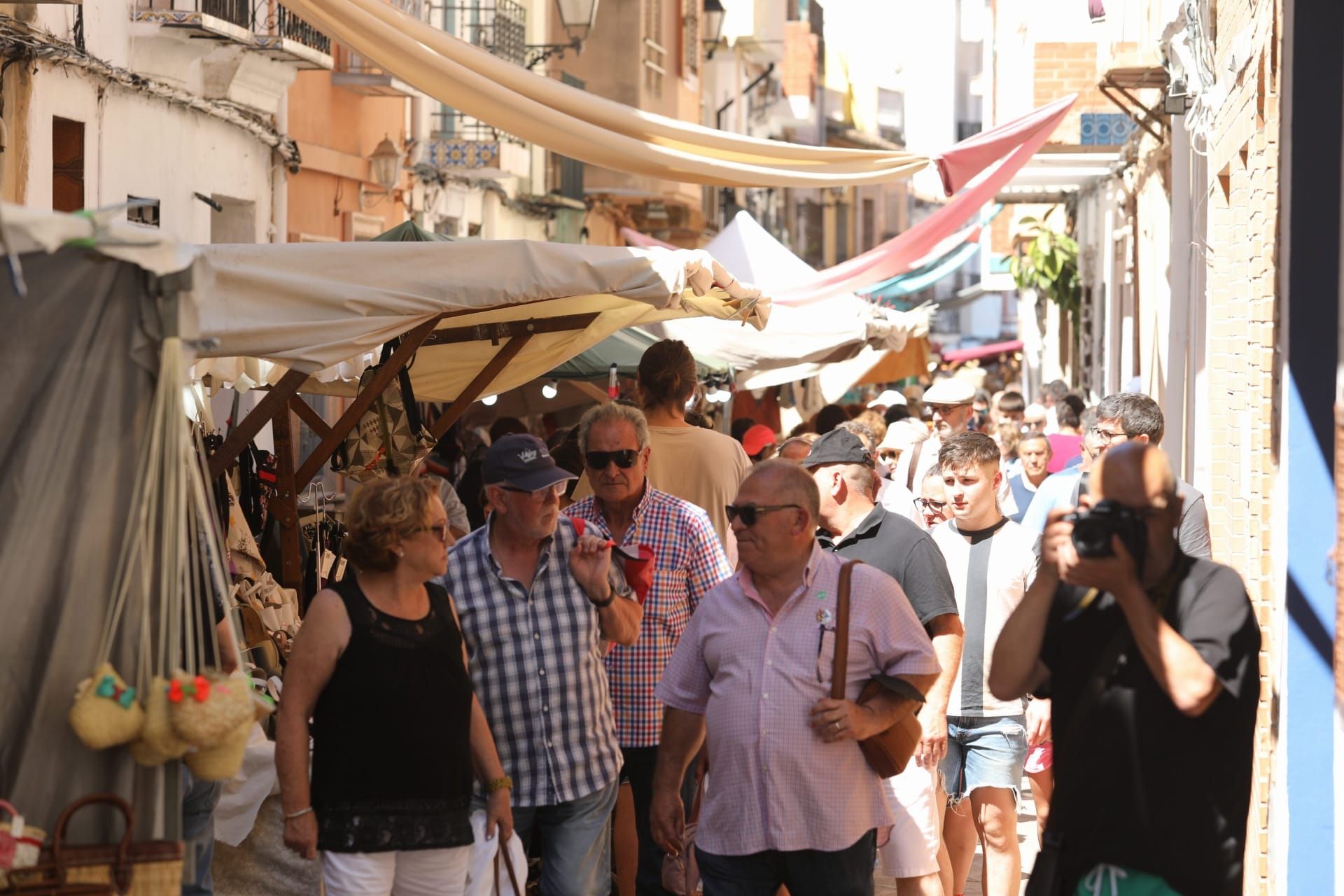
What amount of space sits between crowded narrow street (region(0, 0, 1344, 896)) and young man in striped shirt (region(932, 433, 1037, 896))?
0.06 ft

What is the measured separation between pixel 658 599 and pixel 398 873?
1.56m

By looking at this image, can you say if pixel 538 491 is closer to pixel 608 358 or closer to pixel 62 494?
pixel 62 494

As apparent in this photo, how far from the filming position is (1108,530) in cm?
396

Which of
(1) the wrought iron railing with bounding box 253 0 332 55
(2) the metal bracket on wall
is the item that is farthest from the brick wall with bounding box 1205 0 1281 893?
(1) the wrought iron railing with bounding box 253 0 332 55

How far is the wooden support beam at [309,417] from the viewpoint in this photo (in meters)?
8.34

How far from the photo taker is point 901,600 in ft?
16.8

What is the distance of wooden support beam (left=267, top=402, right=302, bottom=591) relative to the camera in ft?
27.3

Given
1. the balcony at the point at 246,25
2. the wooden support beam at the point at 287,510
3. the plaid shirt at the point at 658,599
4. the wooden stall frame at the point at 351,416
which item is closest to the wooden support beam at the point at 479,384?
the wooden stall frame at the point at 351,416

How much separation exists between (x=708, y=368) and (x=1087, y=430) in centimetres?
555

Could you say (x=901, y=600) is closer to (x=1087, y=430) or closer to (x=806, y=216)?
(x=1087, y=430)

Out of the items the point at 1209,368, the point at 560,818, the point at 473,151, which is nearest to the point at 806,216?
the point at 473,151

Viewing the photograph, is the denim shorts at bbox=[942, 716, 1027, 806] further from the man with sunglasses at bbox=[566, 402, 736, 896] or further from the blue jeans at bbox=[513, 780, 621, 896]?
the blue jeans at bbox=[513, 780, 621, 896]

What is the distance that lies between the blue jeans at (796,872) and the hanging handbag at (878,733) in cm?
21

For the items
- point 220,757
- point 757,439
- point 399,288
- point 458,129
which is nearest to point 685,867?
point 399,288
